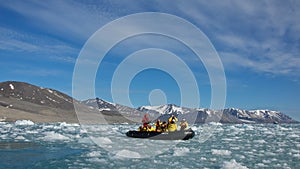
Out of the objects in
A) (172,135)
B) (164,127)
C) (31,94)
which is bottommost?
(172,135)

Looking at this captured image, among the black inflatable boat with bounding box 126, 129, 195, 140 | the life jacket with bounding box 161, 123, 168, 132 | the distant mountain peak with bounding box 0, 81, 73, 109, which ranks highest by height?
the distant mountain peak with bounding box 0, 81, 73, 109

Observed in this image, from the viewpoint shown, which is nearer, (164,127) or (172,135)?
(172,135)

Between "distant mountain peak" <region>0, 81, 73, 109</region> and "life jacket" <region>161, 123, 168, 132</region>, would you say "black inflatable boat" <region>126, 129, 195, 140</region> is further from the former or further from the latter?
"distant mountain peak" <region>0, 81, 73, 109</region>

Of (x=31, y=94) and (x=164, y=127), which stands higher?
(x=31, y=94)

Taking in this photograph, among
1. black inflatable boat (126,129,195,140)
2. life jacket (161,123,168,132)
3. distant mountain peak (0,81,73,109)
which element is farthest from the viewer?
distant mountain peak (0,81,73,109)

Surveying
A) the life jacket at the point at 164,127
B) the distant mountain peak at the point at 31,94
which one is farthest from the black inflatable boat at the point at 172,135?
the distant mountain peak at the point at 31,94

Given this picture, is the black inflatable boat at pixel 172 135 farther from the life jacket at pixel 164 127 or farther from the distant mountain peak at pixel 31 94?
the distant mountain peak at pixel 31 94

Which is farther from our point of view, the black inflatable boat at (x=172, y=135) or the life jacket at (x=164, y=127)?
the life jacket at (x=164, y=127)

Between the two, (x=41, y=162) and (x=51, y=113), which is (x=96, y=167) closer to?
(x=41, y=162)

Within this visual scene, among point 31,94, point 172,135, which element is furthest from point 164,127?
point 31,94

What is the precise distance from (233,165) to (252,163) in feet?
5.54

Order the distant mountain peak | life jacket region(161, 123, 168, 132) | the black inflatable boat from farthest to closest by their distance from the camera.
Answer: the distant mountain peak, life jacket region(161, 123, 168, 132), the black inflatable boat

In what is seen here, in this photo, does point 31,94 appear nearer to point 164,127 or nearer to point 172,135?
point 164,127

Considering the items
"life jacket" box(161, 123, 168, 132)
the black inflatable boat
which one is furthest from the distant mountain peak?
the black inflatable boat
